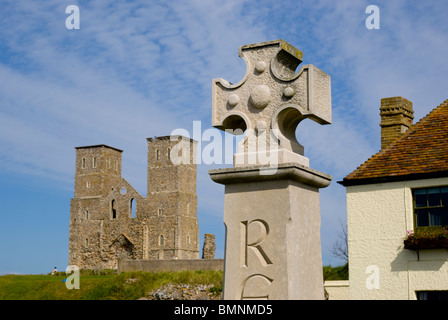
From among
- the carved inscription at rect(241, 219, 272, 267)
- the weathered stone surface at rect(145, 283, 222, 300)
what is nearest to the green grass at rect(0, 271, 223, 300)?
the weathered stone surface at rect(145, 283, 222, 300)

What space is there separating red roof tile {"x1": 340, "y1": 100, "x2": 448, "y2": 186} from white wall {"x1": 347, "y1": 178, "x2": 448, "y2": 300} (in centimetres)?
22

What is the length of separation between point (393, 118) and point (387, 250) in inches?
154

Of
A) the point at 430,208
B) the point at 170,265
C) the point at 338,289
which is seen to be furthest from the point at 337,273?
the point at 170,265

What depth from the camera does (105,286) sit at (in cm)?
4284

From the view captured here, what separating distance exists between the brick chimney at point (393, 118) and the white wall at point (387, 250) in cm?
199

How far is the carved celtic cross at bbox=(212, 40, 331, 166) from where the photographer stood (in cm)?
596

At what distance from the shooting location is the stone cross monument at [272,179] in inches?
225

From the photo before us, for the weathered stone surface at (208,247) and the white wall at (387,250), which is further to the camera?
the weathered stone surface at (208,247)

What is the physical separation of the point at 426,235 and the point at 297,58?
35.9 ft

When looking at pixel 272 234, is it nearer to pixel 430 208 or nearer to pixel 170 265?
pixel 430 208

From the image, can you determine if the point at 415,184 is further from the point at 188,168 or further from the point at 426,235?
the point at 188,168

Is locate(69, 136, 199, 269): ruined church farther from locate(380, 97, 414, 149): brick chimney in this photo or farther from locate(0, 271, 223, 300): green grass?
locate(380, 97, 414, 149): brick chimney
